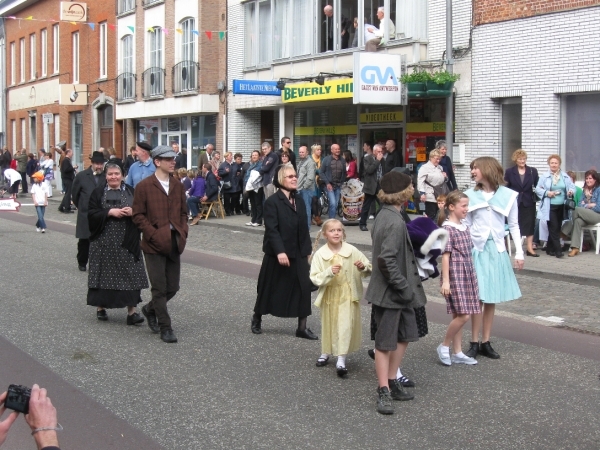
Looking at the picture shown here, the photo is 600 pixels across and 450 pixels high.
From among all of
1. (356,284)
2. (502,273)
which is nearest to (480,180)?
(502,273)

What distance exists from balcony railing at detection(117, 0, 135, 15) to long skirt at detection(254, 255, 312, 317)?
83.7 feet

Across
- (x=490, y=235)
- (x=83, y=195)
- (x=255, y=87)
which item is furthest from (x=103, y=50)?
(x=490, y=235)

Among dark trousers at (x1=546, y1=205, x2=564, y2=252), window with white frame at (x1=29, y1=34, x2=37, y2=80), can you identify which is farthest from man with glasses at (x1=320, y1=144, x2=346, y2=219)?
window with white frame at (x1=29, y1=34, x2=37, y2=80)

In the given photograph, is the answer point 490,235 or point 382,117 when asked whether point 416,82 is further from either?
point 490,235

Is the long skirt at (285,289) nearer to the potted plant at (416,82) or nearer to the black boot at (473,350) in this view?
the black boot at (473,350)

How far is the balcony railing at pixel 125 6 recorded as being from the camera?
1259 inches

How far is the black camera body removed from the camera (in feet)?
8.46

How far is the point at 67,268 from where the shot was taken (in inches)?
515

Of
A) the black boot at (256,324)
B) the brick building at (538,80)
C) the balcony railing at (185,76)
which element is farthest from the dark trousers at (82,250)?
the balcony railing at (185,76)

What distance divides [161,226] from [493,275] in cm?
307

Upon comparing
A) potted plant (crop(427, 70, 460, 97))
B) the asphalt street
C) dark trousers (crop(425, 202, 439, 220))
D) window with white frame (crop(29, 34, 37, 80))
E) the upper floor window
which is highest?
window with white frame (crop(29, 34, 37, 80))

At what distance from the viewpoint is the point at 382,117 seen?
68.7 feet

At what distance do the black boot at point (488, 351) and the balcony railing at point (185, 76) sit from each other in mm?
20792

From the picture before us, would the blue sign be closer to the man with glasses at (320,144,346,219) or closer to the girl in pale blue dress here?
the man with glasses at (320,144,346,219)
